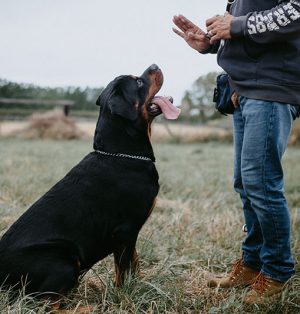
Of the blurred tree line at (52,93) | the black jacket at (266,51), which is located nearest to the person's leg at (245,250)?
the black jacket at (266,51)

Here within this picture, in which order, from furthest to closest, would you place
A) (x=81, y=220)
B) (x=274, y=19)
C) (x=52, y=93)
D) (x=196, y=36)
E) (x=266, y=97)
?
(x=52, y=93), (x=196, y=36), (x=81, y=220), (x=266, y=97), (x=274, y=19)

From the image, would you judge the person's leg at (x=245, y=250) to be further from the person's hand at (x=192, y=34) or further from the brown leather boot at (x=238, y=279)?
the person's hand at (x=192, y=34)

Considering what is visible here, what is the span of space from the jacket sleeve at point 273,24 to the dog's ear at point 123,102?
0.92 meters

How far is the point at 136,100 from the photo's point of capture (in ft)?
10.1

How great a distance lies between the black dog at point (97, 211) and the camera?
249 cm

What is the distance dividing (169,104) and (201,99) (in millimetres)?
18688

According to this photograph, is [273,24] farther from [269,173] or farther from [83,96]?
[83,96]

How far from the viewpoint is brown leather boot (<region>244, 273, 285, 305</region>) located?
263 centimetres

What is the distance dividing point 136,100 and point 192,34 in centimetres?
61

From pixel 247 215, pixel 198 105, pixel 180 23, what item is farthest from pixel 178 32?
pixel 198 105

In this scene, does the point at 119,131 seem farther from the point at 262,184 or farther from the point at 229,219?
the point at 229,219

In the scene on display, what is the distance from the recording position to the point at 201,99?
21.6 m

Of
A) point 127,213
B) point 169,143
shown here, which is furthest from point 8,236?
point 169,143

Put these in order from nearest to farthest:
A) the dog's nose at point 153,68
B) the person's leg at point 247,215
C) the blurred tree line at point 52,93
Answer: the person's leg at point 247,215, the dog's nose at point 153,68, the blurred tree line at point 52,93
